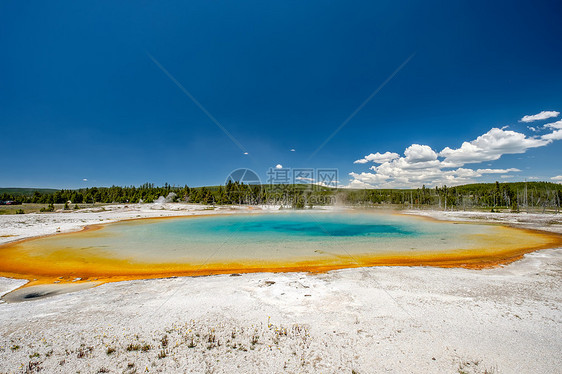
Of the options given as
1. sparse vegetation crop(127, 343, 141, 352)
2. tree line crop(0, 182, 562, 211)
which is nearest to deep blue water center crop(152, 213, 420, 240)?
sparse vegetation crop(127, 343, 141, 352)

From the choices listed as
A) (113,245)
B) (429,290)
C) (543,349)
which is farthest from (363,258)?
(113,245)

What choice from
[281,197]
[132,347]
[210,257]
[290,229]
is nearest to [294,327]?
[132,347]

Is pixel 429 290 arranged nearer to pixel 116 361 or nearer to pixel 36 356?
pixel 116 361

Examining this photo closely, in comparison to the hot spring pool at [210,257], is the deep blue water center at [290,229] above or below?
below

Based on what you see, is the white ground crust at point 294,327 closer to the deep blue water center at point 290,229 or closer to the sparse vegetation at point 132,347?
the sparse vegetation at point 132,347

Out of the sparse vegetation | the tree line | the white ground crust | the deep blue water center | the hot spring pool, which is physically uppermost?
the tree line

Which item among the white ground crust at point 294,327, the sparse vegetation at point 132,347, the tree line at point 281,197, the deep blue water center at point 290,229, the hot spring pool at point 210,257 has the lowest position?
the deep blue water center at point 290,229

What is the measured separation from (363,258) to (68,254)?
1871 cm

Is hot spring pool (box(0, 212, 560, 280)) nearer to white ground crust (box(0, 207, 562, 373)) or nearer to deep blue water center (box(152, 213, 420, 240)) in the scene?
white ground crust (box(0, 207, 562, 373))

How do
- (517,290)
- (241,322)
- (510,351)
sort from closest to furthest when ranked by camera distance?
(510,351)
(241,322)
(517,290)

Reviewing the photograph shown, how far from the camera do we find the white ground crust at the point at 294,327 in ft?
14.2

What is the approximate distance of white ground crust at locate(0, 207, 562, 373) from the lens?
434 centimetres

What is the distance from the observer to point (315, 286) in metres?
8.34

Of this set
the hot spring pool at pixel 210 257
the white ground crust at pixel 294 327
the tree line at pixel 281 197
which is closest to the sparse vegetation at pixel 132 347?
the white ground crust at pixel 294 327
